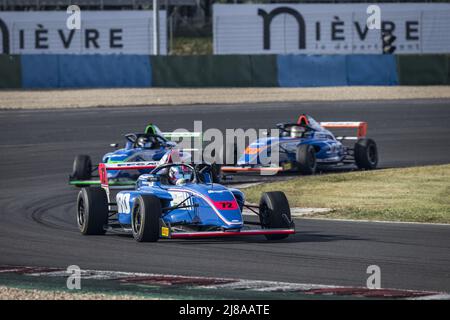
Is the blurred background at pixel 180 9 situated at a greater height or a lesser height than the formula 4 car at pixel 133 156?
greater

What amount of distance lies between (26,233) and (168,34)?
169ft

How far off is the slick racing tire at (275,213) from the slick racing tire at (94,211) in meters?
2.48

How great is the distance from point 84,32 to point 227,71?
49.3 feet

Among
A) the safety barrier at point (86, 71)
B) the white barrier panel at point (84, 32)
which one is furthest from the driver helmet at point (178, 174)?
the white barrier panel at point (84, 32)

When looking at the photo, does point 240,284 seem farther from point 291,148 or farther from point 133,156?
point 291,148

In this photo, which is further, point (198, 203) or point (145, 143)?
point (145, 143)

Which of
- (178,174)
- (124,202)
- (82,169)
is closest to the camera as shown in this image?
(178,174)

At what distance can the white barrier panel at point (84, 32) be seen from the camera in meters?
63.0

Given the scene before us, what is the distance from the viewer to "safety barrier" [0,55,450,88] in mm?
50344

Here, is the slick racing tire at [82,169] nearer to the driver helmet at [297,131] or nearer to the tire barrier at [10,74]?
the driver helmet at [297,131]

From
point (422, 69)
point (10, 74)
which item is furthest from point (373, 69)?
point (10, 74)

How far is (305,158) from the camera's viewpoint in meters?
26.1

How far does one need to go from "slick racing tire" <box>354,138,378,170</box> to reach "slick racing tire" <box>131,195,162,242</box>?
1203 cm
